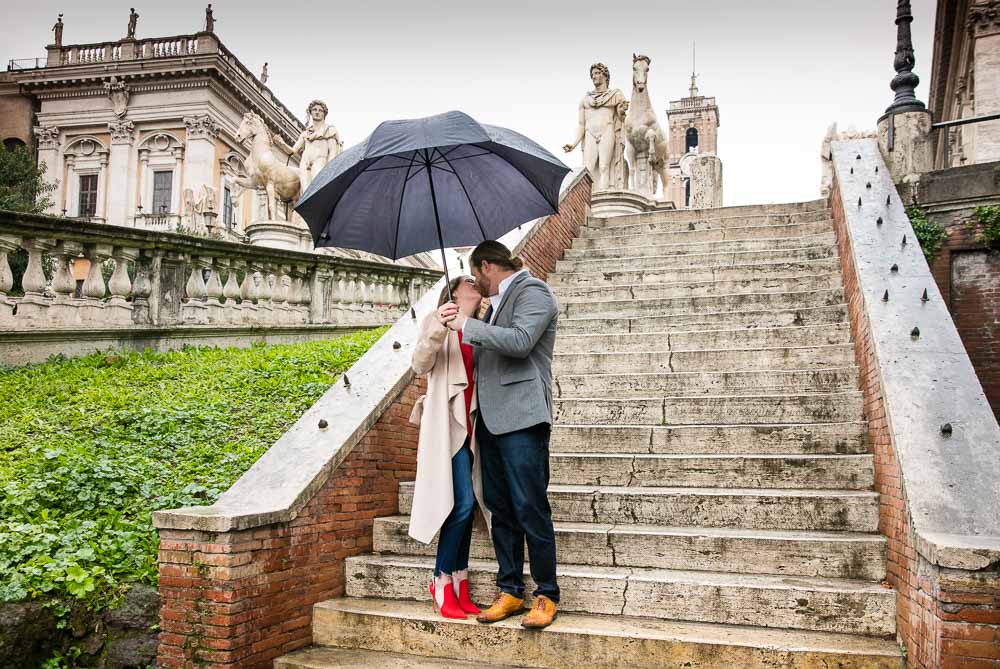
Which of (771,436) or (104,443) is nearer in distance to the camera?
(771,436)

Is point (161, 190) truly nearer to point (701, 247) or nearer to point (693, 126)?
point (701, 247)

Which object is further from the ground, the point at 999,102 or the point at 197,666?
the point at 999,102

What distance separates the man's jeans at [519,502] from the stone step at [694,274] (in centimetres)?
460

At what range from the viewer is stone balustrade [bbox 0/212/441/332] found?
7.66 metres

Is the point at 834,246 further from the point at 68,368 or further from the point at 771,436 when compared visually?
the point at 68,368

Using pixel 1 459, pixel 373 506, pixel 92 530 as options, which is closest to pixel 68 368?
pixel 1 459

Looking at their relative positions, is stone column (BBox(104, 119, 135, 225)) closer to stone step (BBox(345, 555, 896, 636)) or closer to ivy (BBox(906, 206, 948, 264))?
ivy (BBox(906, 206, 948, 264))

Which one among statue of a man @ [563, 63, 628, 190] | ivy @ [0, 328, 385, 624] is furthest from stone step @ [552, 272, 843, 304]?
statue of a man @ [563, 63, 628, 190]

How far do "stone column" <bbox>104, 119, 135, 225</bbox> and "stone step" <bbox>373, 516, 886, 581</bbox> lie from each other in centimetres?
3820

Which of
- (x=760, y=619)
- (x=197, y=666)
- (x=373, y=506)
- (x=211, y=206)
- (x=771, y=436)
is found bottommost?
(x=197, y=666)

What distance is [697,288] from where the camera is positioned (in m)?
7.70

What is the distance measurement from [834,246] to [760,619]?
5413mm

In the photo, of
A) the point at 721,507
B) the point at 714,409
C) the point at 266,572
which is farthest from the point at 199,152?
the point at 721,507

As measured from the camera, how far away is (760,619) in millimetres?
3627
